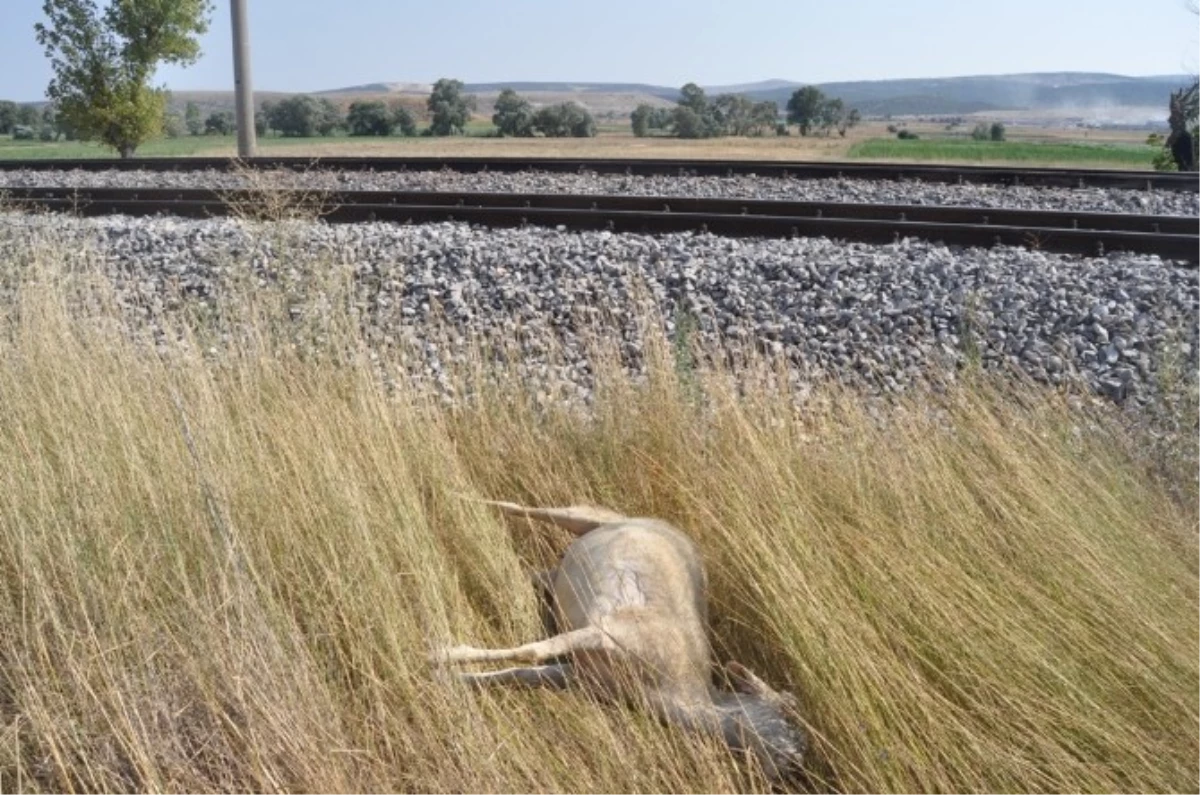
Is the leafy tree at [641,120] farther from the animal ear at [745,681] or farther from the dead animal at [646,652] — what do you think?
the animal ear at [745,681]

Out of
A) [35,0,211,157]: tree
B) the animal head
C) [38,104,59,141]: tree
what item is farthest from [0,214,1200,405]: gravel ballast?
[38,104,59,141]: tree

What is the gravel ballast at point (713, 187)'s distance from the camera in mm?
14805

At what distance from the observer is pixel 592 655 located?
3566 mm

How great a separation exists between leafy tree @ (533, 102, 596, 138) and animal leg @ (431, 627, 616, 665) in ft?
165

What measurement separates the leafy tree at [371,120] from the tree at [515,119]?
5.34 metres

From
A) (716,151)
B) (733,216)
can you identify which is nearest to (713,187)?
(733,216)

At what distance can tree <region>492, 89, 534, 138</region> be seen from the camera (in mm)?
53750

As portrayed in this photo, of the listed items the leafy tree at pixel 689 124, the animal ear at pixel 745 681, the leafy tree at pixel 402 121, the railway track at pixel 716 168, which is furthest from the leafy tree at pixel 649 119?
the animal ear at pixel 745 681

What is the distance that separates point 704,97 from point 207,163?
44443 mm

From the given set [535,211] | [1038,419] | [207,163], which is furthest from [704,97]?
[1038,419]

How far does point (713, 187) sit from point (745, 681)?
13.3 m

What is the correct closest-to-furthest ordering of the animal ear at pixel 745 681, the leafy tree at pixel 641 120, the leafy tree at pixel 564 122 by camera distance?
the animal ear at pixel 745 681, the leafy tree at pixel 564 122, the leafy tree at pixel 641 120

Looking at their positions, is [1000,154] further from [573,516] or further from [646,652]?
[646,652]

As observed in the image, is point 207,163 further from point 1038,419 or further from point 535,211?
point 1038,419
